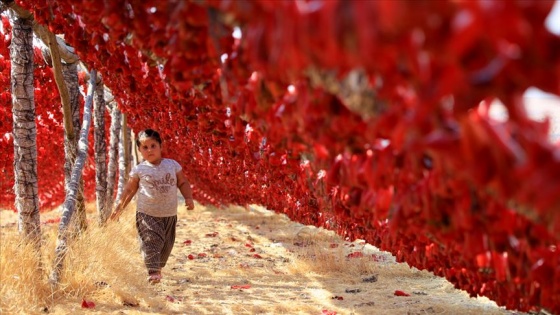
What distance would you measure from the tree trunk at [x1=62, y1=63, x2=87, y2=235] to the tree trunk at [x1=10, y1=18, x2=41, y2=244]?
1.04 ft

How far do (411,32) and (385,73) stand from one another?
100 millimetres

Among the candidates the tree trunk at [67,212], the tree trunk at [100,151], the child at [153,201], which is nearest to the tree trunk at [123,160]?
the tree trunk at [100,151]

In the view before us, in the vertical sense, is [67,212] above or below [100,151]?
below

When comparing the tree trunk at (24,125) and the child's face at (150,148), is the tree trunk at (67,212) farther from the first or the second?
the child's face at (150,148)

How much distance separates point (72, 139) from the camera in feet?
16.8

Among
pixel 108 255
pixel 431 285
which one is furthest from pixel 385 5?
pixel 431 285

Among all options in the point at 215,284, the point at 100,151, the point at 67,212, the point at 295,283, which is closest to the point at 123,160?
the point at 100,151

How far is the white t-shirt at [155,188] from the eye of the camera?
15.4ft

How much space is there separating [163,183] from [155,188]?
8cm

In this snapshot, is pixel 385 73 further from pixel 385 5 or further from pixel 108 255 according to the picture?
pixel 108 255

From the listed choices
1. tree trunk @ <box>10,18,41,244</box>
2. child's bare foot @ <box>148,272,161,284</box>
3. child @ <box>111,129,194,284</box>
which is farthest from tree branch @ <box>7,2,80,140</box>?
child's bare foot @ <box>148,272,161,284</box>

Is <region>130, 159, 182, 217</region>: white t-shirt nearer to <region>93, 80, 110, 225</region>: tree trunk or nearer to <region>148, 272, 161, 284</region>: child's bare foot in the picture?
<region>148, 272, 161, 284</region>: child's bare foot

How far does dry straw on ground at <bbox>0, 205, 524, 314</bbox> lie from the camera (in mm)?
3588

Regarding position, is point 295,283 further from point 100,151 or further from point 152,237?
point 100,151
